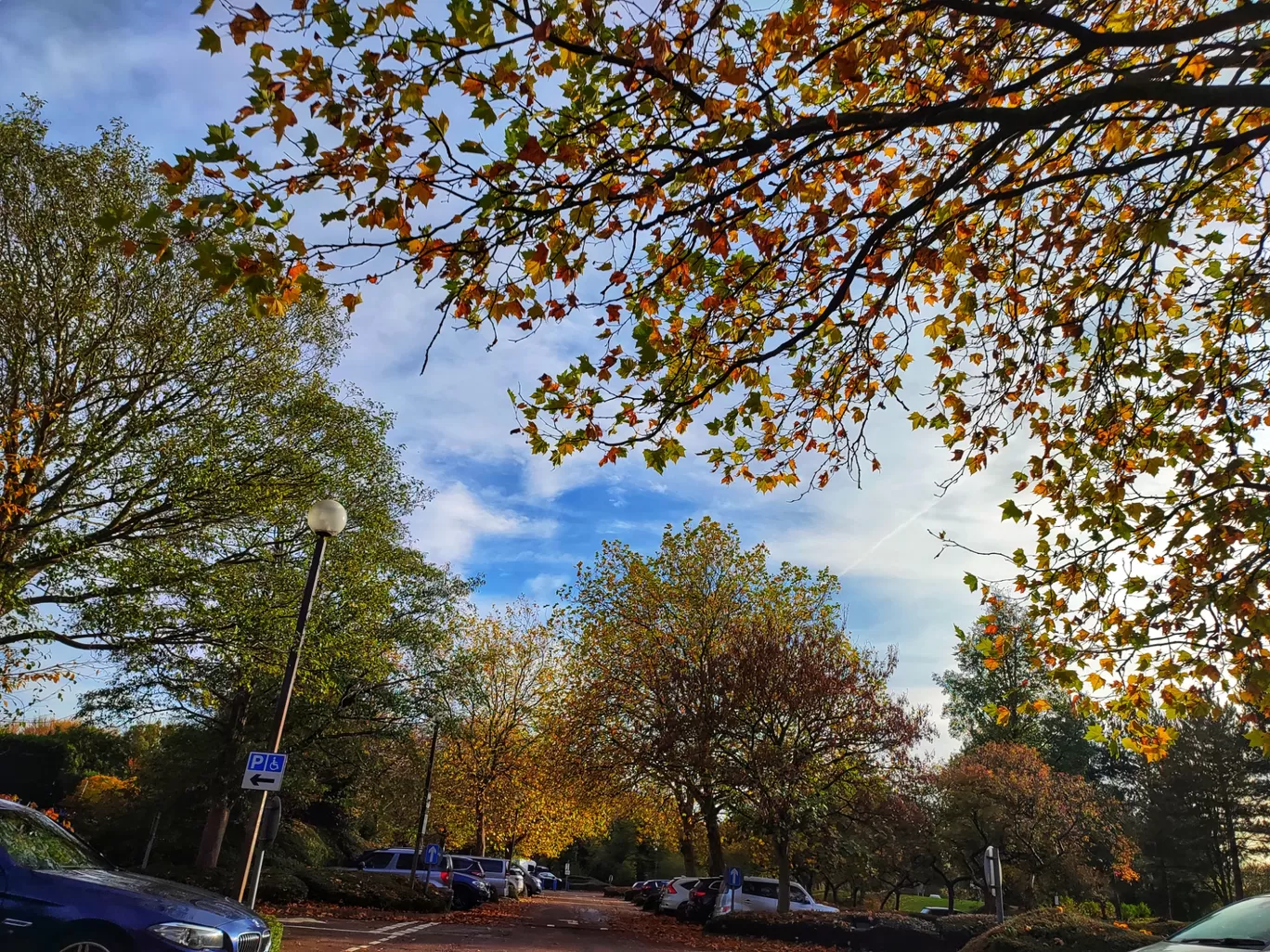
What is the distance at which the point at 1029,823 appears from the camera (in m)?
30.7

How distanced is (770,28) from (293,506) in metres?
13.3

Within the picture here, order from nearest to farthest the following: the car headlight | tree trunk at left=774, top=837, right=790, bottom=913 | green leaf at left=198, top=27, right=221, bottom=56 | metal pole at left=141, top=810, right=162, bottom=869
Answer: green leaf at left=198, top=27, right=221, bottom=56, the car headlight, tree trunk at left=774, top=837, right=790, bottom=913, metal pole at left=141, top=810, right=162, bottom=869

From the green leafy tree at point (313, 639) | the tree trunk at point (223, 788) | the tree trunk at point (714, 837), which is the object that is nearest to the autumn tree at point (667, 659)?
the tree trunk at point (714, 837)

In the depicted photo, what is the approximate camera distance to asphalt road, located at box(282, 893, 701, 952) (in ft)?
42.9

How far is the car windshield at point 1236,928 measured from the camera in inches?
231

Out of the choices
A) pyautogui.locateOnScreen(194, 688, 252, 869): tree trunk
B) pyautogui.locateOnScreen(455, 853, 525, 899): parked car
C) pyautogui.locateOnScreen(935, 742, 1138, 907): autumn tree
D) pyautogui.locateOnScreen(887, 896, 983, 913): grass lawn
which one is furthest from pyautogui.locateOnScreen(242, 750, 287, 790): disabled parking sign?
pyautogui.locateOnScreen(887, 896, 983, 913): grass lawn

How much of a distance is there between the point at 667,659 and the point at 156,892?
754 inches

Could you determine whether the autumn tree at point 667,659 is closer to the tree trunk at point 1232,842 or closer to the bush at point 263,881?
the bush at point 263,881

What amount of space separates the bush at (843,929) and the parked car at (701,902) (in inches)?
155

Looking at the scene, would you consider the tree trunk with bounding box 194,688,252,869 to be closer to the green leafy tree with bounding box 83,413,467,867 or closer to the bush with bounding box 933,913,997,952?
the green leafy tree with bounding box 83,413,467,867

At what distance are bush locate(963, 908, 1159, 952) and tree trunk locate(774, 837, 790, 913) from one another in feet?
25.3

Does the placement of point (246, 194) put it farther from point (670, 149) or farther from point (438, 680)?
point (438, 680)

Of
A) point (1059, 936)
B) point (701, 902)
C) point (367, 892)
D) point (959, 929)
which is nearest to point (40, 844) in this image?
point (1059, 936)

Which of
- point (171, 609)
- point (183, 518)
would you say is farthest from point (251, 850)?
point (183, 518)
